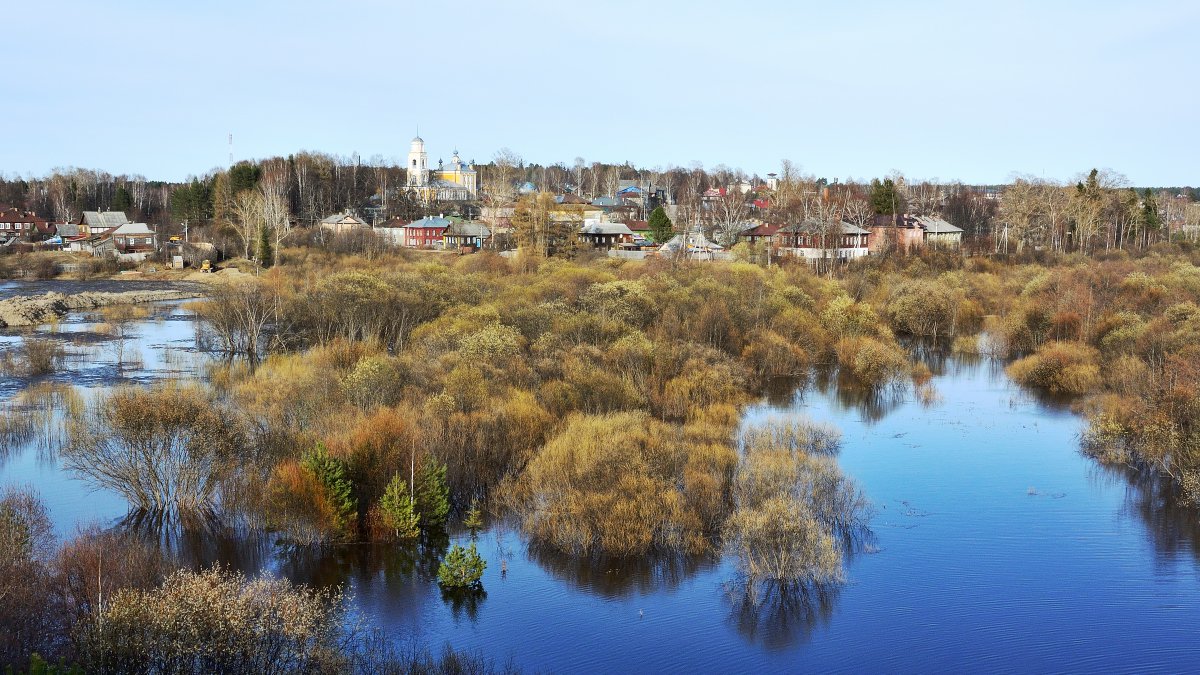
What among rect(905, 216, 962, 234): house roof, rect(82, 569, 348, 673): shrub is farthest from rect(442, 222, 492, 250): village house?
rect(82, 569, 348, 673): shrub

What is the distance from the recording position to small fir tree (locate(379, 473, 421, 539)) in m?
16.4

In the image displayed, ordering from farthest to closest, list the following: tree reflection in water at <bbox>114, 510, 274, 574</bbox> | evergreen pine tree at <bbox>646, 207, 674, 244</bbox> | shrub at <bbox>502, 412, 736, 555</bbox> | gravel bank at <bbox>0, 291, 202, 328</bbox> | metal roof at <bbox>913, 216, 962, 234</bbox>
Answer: metal roof at <bbox>913, 216, 962, 234</bbox>
evergreen pine tree at <bbox>646, 207, 674, 244</bbox>
gravel bank at <bbox>0, 291, 202, 328</bbox>
shrub at <bbox>502, 412, 736, 555</bbox>
tree reflection in water at <bbox>114, 510, 274, 574</bbox>

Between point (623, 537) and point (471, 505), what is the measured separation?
10.9 feet

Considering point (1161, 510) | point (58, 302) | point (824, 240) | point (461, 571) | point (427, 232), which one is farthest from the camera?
point (427, 232)

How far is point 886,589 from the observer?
15.2 meters

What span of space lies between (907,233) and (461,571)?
1998 inches

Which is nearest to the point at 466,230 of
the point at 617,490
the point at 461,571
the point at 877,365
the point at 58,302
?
the point at 58,302

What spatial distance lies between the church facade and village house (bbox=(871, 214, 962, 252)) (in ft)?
133

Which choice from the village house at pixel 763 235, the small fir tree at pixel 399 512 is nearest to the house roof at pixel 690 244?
the village house at pixel 763 235

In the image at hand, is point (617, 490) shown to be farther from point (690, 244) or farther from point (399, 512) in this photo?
point (690, 244)

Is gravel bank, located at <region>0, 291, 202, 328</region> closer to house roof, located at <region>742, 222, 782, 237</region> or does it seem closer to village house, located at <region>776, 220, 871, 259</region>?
house roof, located at <region>742, 222, 782, 237</region>

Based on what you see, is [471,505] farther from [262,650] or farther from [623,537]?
[262,650]

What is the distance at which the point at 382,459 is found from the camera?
1753cm

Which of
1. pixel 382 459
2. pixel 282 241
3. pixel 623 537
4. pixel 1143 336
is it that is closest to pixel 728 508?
pixel 623 537
